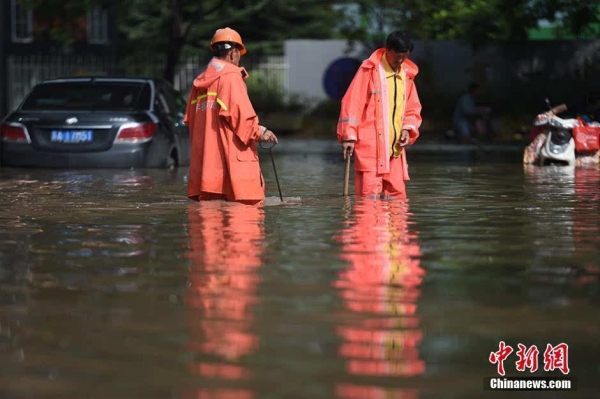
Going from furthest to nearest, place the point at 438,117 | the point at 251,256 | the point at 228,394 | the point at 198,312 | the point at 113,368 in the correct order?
1. the point at 438,117
2. the point at 251,256
3. the point at 198,312
4. the point at 113,368
5. the point at 228,394

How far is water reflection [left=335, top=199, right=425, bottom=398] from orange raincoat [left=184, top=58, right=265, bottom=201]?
137cm

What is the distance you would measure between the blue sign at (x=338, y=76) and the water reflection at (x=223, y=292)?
2770cm

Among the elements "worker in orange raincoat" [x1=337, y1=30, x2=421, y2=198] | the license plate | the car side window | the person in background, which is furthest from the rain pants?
the person in background

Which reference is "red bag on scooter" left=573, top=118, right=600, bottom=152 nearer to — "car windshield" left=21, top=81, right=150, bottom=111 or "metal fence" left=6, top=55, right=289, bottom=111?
"car windshield" left=21, top=81, right=150, bottom=111

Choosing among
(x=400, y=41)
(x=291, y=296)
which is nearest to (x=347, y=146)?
(x=400, y=41)

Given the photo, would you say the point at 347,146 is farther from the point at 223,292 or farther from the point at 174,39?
the point at 174,39

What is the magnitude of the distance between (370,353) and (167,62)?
33617 mm

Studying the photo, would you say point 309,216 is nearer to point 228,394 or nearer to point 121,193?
point 121,193

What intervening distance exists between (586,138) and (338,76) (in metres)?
18.3

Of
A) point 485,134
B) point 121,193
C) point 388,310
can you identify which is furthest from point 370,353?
point 485,134

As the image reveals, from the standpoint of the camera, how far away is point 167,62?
3991 cm

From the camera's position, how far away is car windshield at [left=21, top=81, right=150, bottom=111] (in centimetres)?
2095

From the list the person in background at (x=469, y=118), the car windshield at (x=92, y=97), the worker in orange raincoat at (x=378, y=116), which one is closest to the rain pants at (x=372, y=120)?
the worker in orange raincoat at (x=378, y=116)

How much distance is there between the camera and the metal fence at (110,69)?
41625 mm
